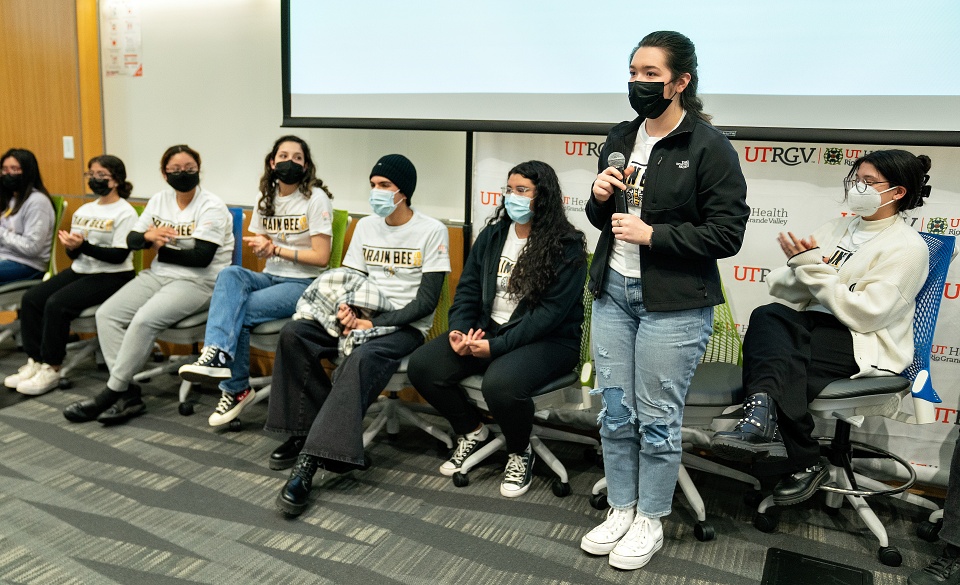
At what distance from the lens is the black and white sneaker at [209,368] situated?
3.05 metres

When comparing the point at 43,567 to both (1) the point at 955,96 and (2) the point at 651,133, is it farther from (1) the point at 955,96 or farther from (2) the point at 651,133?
(1) the point at 955,96

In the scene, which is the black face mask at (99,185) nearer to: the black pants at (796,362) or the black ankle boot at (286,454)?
the black ankle boot at (286,454)

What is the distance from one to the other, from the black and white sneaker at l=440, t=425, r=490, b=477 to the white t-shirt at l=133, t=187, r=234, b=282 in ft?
4.89

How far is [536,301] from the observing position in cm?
272

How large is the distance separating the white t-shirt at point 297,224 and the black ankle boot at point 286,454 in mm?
765

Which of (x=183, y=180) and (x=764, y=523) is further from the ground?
(x=183, y=180)

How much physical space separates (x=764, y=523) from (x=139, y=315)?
2.70 metres

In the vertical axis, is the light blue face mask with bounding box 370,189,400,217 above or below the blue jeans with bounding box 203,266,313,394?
above

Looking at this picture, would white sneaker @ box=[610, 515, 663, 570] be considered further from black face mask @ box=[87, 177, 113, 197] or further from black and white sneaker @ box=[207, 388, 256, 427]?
black face mask @ box=[87, 177, 113, 197]

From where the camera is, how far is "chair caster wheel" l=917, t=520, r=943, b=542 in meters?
2.48

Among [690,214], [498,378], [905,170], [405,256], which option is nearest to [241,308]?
[405,256]

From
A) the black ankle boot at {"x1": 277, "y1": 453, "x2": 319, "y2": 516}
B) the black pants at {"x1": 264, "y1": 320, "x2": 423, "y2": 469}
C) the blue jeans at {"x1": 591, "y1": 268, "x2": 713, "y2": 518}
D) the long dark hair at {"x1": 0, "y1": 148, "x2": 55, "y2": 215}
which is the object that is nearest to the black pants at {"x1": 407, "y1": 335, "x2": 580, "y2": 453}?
the black pants at {"x1": 264, "y1": 320, "x2": 423, "y2": 469}

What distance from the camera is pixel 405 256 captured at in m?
3.05

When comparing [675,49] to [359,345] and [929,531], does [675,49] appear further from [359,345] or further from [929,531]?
[929,531]
